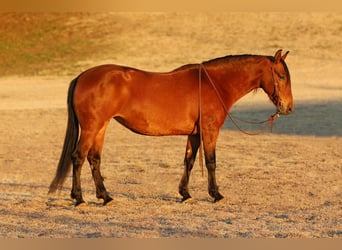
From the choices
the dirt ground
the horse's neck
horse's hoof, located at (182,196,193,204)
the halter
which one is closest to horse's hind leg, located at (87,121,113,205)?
the dirt ground

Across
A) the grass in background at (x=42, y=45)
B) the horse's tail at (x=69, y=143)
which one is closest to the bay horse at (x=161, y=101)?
the horse's tail at (x=69, y=143)

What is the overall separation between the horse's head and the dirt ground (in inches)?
33.9

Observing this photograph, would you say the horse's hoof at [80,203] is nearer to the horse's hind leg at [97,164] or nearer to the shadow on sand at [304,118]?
the horse's hind leg at [97,164]

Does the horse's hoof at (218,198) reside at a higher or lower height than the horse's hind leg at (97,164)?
lower

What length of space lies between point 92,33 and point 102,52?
281cm

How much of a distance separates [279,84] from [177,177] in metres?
2.26

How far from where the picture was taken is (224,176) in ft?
27.2

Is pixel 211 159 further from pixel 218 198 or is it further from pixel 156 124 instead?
pixel 156 124

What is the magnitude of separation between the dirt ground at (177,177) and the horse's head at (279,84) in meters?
0.86

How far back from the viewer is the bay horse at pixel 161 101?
20.2 ft

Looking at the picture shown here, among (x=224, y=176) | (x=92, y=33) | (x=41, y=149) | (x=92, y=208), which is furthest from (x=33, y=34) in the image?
(x=92, y=208)

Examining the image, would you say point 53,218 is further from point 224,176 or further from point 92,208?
point 224,176

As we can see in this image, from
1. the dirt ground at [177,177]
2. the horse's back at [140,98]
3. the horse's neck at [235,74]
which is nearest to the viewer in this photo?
the dirt ground at [177,177]

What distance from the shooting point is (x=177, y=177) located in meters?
8.34
